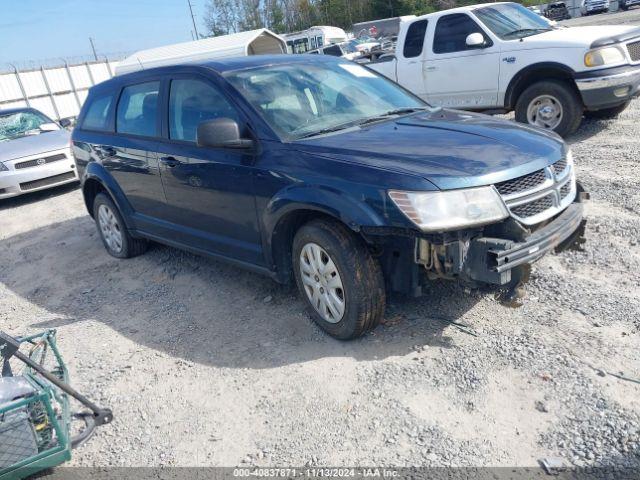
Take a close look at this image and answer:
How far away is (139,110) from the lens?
4992 mm

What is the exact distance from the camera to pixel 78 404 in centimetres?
327

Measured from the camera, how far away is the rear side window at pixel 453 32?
8188 millimetres

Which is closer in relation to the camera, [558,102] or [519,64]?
[558,102]

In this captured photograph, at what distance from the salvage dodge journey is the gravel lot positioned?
358 millimetres

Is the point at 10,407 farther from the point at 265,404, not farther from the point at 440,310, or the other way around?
the point at 440,310

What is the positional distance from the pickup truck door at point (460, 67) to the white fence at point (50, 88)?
798 inches

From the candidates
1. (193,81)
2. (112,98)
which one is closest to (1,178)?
(112,98)

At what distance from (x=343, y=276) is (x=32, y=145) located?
8114mm

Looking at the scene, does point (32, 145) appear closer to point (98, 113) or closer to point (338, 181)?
point (98, 113)

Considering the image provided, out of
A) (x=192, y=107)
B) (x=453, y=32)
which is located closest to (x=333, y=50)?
(x=453, y=32)

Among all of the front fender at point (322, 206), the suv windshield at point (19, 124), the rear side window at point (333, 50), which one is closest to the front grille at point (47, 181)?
the suv windshield at point (19, 124)

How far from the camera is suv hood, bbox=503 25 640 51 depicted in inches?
279

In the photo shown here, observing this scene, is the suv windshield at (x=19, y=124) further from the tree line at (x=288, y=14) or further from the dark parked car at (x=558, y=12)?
the tree line at (x=288, y=14)

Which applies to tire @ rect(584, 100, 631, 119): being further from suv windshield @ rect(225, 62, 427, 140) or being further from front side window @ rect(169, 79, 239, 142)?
front side window @ rect(169, 79, 239, 142)
